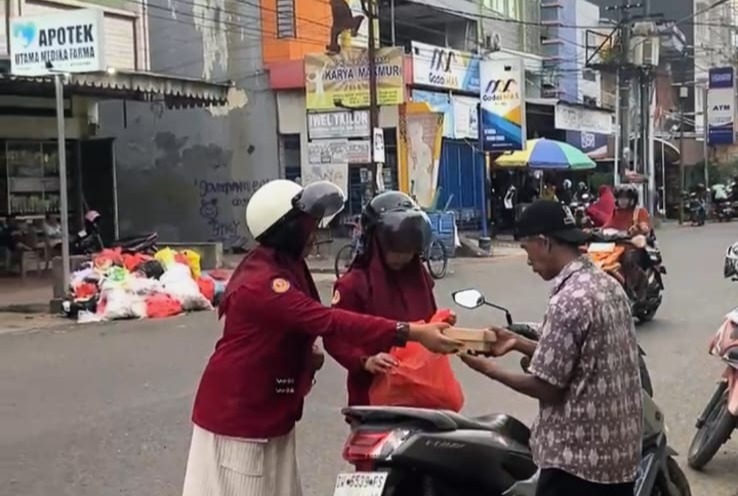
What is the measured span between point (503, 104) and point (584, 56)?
19.4 m

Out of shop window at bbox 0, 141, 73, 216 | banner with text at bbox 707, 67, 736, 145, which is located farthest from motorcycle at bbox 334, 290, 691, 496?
banner with text at bbox 707, 67, 736, 145

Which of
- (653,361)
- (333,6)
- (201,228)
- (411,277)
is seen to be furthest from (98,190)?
(411,277)

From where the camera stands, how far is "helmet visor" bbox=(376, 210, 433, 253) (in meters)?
4.07

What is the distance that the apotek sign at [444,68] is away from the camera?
2703 cm

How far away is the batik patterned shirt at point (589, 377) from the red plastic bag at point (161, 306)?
1223 cm

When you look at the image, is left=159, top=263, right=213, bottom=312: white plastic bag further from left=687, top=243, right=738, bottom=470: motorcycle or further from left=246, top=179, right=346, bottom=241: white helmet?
left=246, top=179, right=346, bottom=241: white helmet

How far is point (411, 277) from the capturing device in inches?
169

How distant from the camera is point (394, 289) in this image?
13.9ft

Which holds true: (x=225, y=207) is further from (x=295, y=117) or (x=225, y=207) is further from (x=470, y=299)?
(x=470, y=299)

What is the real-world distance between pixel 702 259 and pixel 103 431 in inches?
660

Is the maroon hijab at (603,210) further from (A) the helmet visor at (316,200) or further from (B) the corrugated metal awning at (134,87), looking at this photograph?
(A) the helmet visor at (316,200)

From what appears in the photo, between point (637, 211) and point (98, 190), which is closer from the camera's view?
point (637, 211)

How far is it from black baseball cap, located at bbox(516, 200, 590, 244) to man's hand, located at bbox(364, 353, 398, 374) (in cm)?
74

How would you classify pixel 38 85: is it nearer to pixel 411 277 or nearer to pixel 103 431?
pixel 103 431
